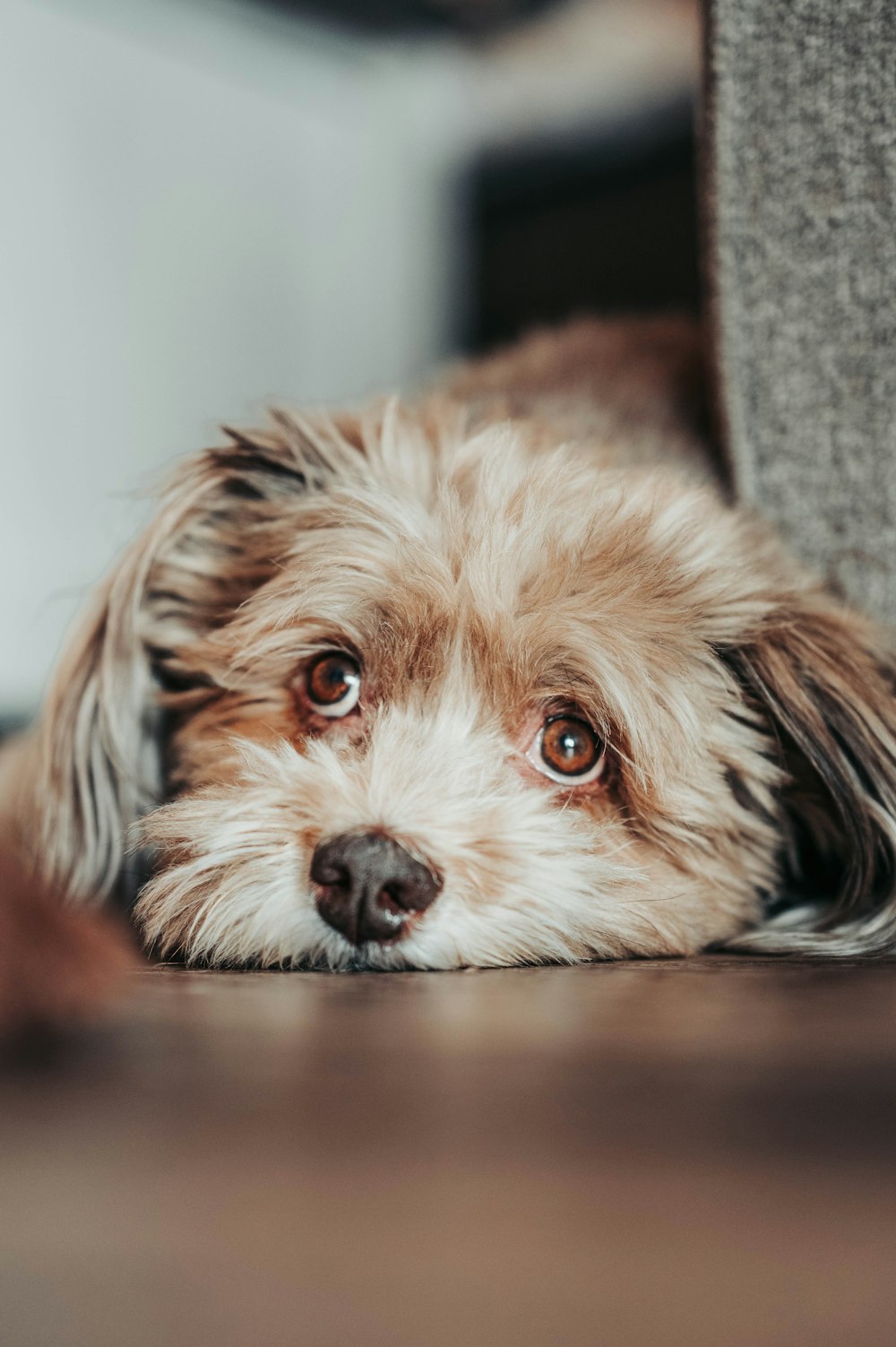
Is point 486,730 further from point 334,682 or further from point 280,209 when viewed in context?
point 280,209

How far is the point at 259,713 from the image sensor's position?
4.40 feet

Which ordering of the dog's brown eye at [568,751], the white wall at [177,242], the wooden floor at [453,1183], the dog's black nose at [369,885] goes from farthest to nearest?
the white wall at [177,242] < the dog's brown eye at [568,751] < the dog's black nose at [369,885] < the wooden floor at [453,1183]

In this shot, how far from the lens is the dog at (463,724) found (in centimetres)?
111

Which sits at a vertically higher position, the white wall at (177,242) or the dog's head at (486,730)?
the white wall at (177,242)

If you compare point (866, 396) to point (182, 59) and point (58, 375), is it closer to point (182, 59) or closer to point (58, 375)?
point (58, 375)

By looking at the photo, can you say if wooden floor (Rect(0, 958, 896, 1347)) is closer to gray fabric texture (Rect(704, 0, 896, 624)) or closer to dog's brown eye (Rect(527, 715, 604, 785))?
dog's brown eye (Rect(527, 715, 604, 785))

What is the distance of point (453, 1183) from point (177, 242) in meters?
3.70

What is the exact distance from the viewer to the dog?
1.11 metres

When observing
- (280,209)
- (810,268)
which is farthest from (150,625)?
(280,209)

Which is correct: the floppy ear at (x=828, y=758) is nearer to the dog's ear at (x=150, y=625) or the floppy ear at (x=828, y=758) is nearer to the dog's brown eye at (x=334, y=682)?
the dog's brown eye at (x=334, y=682)

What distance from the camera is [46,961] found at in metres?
0.65

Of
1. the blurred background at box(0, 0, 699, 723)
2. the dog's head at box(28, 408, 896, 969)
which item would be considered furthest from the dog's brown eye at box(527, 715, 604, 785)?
the blurred background at box(0, 0, 699, 723)

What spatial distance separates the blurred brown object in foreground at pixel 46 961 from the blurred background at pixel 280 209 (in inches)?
76.6

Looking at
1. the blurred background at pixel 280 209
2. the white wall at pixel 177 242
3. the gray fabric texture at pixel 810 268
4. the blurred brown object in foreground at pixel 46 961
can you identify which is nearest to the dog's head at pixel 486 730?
the gray fabric texture at pixel 810 268
